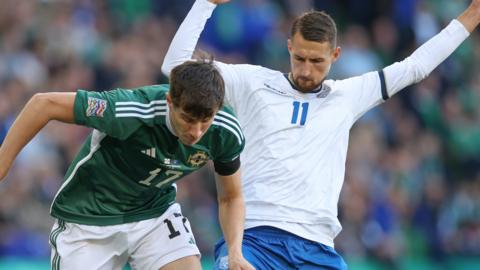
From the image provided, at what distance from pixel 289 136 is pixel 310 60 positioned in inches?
19.3

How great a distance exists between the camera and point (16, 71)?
12.3m

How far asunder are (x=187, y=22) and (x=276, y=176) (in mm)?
1128

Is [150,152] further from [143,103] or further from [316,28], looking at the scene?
[316,28]

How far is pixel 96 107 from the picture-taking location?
6.27 m

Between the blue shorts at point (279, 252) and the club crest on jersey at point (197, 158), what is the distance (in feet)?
1.99

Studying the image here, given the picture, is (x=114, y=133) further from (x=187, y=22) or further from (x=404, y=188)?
(x=404, y=188)

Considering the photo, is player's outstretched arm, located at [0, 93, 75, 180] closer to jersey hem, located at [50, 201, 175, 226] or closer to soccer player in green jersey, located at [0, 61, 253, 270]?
soccer player in green jersey, located at [0, 61, 253, 270]

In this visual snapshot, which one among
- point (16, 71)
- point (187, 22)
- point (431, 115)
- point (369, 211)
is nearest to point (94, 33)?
point (16, 71)

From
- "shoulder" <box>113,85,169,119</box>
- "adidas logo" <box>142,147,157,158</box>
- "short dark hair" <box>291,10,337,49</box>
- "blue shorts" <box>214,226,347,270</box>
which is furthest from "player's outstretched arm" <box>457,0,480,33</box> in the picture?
"adidas logo" <box>142,147,157,158</box>

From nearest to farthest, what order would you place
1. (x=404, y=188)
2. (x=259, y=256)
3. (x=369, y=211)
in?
(x=259, y=256) → (x=369, y=211) → (x=404, y=188)

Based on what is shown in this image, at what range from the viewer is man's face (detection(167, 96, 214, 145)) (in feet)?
20.0

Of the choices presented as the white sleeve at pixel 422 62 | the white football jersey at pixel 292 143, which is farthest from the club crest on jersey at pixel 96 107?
the white sleeve at pixel 422 62

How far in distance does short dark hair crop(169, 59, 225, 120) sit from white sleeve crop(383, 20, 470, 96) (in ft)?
5.30

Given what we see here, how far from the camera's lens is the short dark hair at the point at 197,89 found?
6066 millimetres
